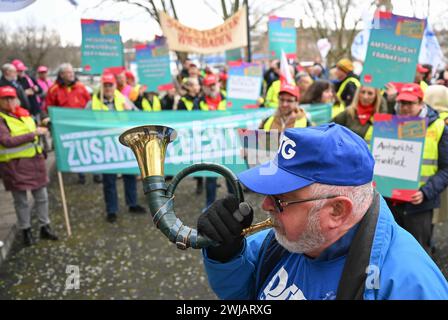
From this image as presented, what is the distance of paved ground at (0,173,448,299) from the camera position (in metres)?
4.28

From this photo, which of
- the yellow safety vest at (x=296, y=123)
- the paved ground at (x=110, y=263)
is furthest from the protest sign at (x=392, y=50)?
the paved ground at (x=110, y=263)

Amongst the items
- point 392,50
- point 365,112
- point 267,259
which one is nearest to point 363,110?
point 365,112

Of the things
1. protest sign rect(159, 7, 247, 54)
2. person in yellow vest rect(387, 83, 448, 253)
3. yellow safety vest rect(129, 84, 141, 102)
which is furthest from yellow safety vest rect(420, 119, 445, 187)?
yellow safety vest rect(129, 84, 141, 102)

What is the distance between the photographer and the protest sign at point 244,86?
24.3 ft

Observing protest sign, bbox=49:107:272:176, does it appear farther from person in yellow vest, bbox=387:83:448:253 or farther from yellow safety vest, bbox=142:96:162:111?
person in yellow vest, bbox=387:83:448:253

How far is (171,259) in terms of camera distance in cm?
498

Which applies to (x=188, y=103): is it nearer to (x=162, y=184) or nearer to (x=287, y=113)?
(x=287, y=113)

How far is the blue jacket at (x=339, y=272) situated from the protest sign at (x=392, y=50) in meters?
3.27

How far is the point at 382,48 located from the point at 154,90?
4.67 m

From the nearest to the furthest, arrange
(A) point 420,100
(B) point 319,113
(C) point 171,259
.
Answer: (A) point 420,100
(C) point 171,259
(B) point 319,113

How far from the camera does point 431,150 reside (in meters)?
3.66

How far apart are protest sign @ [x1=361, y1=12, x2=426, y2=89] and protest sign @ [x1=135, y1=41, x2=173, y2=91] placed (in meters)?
4.22
